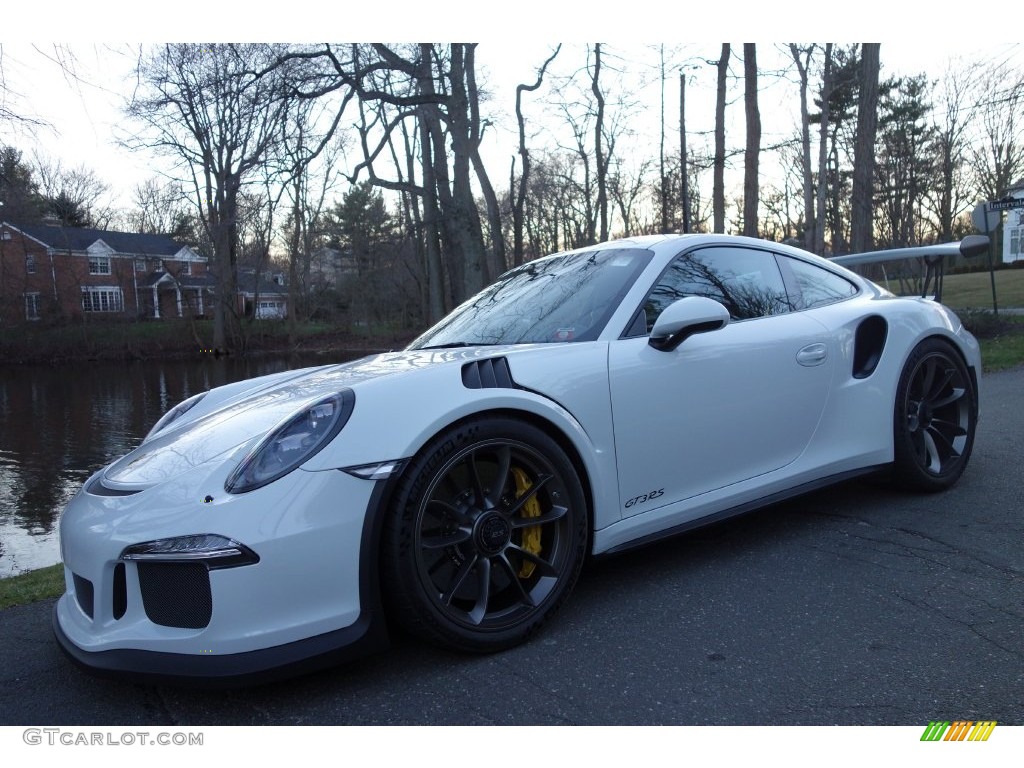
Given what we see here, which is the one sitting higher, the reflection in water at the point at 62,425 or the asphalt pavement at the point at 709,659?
the asphalt pavement at the point at 709,659

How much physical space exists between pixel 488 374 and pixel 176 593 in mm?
1161

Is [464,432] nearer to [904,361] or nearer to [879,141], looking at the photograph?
[904,361]

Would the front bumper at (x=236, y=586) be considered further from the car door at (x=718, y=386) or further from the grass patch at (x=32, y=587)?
the grass patch at (x=32, y=587)

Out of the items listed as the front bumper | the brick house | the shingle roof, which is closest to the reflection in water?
the front bumper

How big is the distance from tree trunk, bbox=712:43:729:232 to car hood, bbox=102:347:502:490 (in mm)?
18387

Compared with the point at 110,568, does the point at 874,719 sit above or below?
below

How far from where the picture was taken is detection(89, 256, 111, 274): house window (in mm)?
55000

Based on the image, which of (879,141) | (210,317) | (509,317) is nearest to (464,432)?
(509,317)

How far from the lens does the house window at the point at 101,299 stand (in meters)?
51.3

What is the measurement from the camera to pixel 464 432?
2453 millimetres

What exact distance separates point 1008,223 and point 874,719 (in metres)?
21.1
